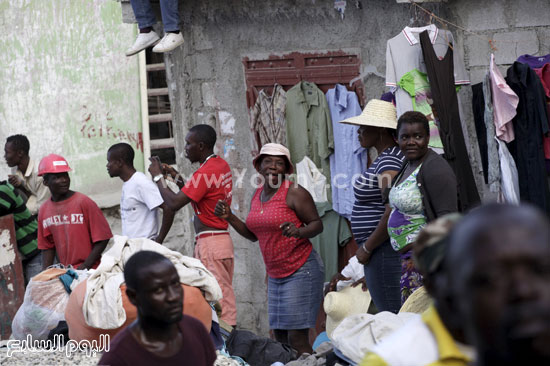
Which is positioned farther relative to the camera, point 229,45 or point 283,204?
point 229,45

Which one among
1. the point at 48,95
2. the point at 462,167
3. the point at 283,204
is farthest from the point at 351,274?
the point at 48,95

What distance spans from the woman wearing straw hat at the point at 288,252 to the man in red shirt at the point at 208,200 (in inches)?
16.4

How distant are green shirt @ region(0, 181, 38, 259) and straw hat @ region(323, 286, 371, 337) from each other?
3.04m

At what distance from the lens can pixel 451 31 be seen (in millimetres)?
6711

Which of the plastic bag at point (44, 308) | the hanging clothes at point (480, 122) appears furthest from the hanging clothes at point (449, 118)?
the plastic bag at point (44, 308)

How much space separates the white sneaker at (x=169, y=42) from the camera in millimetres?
7225

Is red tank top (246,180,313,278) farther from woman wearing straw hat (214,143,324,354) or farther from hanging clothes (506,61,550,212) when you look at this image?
hanging clothes (506,61,550,212)

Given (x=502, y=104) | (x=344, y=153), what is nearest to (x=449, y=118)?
(x=502, y=104)

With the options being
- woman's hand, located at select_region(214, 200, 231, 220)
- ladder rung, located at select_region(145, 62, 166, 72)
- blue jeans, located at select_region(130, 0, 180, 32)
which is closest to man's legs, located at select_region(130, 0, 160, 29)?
blue jeans, located at select_region(130, 0, 180, 32)

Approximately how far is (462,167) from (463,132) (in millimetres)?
306

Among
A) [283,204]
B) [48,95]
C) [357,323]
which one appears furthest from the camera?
[48,95]

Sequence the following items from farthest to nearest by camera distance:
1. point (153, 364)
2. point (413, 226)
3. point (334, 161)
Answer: point (334, 161), point (413, 226), point (153, 364)

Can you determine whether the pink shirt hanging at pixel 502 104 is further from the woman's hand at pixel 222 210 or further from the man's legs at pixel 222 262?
the man's legs at pixel 222 262

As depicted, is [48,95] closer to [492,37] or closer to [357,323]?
[492,37]
